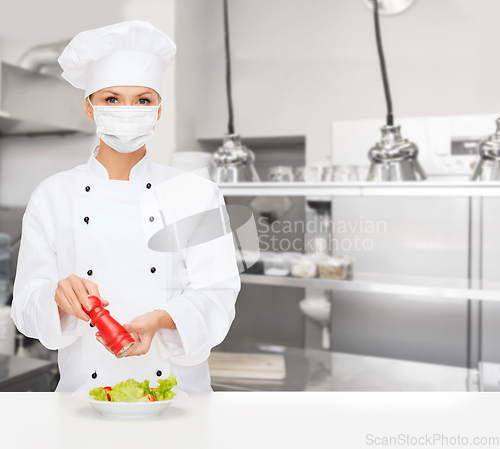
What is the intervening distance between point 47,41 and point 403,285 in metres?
1.73

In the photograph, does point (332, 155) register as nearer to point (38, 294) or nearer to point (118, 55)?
point (118, 55)

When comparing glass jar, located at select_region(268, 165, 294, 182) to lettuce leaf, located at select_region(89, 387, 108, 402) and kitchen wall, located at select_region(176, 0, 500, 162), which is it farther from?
lettuce leaf, located at select_region(89, 387, 108, 402)

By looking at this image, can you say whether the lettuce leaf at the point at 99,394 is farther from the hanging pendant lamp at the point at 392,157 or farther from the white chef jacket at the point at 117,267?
the hanging pendant lamp at the point at 392,157

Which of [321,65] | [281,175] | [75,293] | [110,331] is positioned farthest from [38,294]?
[321,65]

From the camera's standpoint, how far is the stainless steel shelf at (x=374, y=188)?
1547 mm

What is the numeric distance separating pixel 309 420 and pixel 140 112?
2.11ft

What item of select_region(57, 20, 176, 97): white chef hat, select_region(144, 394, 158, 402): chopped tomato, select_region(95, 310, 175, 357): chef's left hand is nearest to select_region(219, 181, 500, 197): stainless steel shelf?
select_region(57, 20, 176, 97): white chef hat

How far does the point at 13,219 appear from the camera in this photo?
87.0 inches

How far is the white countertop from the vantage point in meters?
0.67

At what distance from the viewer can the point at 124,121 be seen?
0.98 metres

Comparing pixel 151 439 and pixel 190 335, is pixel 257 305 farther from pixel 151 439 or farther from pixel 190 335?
pixel 151 439

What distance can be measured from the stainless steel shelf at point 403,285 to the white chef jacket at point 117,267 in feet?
2.56

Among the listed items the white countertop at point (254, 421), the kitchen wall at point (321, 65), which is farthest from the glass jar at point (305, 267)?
the white countertop at point (254, 421)

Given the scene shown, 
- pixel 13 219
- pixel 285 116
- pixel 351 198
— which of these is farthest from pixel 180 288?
pixel 285 116
